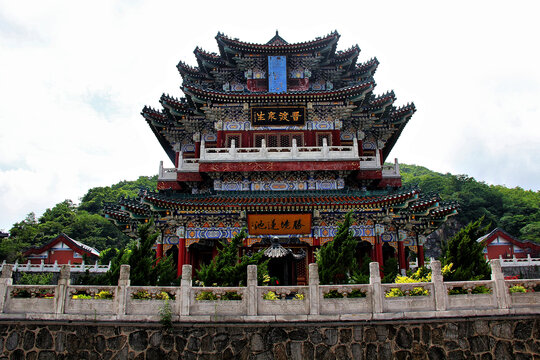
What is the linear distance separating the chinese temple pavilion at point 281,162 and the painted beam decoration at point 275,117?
0.17ft

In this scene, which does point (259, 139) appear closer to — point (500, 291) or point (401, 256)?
point (401, 256)

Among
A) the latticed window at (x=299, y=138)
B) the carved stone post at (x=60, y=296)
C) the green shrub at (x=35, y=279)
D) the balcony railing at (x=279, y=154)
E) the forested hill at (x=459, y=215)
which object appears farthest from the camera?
the forested hill at (x=459, y=215)

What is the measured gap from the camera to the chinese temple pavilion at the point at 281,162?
1752 cm

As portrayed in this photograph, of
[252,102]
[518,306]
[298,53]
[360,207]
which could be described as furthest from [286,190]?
[518,306]

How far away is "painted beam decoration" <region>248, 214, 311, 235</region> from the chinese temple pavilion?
0.04 metres

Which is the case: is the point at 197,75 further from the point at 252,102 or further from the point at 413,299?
the point at 413,299

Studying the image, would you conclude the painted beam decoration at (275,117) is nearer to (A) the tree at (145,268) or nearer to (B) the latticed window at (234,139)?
(B) the latticed window at (234,139)

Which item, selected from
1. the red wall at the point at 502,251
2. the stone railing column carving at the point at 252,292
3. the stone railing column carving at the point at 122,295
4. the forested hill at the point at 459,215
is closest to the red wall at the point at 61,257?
the forested hill at the point at 459,215

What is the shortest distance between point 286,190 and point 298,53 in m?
7.78

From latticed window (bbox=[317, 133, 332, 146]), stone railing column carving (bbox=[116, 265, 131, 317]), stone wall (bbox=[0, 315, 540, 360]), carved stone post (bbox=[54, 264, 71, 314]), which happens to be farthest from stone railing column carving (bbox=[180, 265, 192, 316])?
latticed window (bbox=[317, 133, 332, 146])

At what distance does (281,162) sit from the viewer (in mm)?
18531

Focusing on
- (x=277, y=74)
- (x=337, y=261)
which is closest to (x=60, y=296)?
(x=337, y=261)

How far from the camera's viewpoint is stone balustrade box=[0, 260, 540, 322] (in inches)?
412

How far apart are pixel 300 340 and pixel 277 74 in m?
14.5
